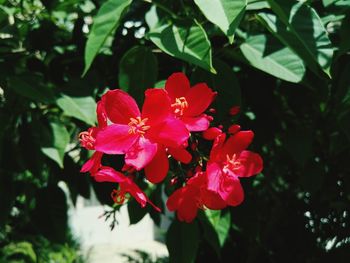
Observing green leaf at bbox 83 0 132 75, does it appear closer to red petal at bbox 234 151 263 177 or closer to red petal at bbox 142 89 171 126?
red petal at bbox 142 89 171 126

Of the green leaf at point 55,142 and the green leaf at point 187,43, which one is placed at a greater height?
the green leaf at point 187,43

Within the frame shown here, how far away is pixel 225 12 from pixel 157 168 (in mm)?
252

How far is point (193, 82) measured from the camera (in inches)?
37.2

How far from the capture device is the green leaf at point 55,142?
1.14 metres

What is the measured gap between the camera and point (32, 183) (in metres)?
1.55

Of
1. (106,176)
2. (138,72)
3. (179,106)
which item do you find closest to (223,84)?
(138,72)

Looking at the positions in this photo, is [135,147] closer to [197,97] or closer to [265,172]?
[197,97]

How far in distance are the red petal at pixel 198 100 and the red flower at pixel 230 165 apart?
0.17 feet

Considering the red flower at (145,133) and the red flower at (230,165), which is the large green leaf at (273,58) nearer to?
the red flower at (230,165)

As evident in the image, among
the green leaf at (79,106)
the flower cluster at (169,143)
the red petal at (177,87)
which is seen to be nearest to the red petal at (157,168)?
the flower cluster at (169,143)

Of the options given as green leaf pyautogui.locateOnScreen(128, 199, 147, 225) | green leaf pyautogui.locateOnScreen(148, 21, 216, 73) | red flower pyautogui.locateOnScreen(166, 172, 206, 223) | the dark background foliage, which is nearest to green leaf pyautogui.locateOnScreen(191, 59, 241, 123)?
the dark background foliage

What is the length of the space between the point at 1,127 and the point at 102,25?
44cm

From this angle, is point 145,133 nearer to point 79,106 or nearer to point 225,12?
point 225,12

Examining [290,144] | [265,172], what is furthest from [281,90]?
[265,172]
